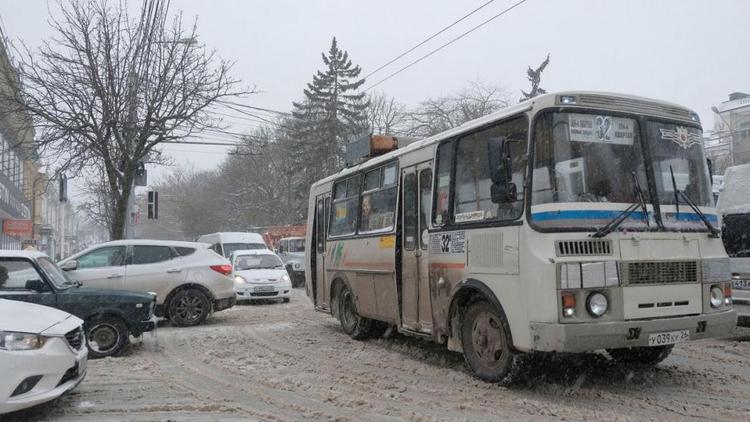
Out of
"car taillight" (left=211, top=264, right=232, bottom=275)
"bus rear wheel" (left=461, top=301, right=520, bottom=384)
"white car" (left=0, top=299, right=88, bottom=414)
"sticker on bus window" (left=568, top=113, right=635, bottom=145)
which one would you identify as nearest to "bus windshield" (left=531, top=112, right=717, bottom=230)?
"sticker on bus window" (left=568, top=113, right=635, bottom=145)

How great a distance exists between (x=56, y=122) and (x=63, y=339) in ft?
45.5

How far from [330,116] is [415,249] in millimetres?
38056

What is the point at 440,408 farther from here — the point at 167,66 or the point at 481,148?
the point at 167,66

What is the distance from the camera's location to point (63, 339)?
5637 millimetres

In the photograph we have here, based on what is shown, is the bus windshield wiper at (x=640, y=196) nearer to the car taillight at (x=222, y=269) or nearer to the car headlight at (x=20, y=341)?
the car headlight at (x=20, y=341)

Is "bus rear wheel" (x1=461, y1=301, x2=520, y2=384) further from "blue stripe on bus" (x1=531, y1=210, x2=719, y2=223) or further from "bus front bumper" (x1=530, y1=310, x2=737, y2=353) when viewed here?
"blue stripe on bus" (x1=531, y1=210, x2=719, y2=223)

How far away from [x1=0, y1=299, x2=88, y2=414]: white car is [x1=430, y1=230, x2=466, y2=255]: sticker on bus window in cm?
402

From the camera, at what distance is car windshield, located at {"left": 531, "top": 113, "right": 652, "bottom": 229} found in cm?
577

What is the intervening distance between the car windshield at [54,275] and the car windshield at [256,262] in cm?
875

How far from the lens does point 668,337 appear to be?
232 inches

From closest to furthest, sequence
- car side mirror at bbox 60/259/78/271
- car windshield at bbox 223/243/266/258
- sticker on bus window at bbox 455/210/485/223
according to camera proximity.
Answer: sticker on bus window at bbox 455/210/485/223
car side mirror at bbox 60/259/78/271
car windshield at bbox 223/243/266/258

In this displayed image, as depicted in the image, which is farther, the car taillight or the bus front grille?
the car taillight

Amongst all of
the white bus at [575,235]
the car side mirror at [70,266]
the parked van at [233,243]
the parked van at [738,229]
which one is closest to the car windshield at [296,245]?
the parked van at [233,243]

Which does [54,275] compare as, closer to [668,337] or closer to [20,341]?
[20,341]
